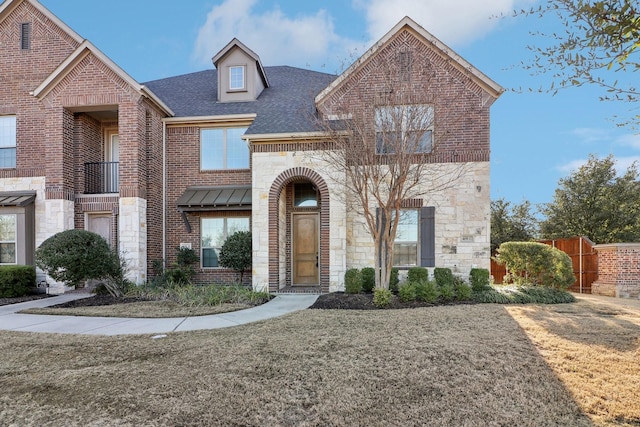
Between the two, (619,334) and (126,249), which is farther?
(126,249)

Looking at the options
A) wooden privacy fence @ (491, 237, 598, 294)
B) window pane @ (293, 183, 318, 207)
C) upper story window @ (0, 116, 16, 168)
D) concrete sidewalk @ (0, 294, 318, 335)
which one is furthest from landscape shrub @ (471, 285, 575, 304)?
upper story window @ (0, 116, 16, 168)

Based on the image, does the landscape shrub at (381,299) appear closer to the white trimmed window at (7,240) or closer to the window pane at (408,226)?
the window pane at (408,226)

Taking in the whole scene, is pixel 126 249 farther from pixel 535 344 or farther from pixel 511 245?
pixel 511 245

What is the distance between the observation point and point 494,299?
29.5 feet

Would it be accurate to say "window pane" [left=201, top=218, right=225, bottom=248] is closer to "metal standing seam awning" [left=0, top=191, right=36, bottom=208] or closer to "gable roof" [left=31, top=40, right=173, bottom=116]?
"gable roof" [left=31, top=40, right=173, bottom=116]

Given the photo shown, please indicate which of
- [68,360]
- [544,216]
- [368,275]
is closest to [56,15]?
[68,360]

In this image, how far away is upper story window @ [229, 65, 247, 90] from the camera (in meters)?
13.6

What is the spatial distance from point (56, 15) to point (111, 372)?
13.2 m

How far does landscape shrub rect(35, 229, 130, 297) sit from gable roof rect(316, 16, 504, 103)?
311 inches

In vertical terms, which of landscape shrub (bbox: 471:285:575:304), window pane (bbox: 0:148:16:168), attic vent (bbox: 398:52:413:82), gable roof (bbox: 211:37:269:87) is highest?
gable roof (bbox: 211:37:269:87)

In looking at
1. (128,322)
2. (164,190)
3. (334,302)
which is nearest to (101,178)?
(164,190)

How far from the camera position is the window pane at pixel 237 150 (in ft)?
40.7

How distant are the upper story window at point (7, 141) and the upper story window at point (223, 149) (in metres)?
6.17

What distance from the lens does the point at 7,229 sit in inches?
461
